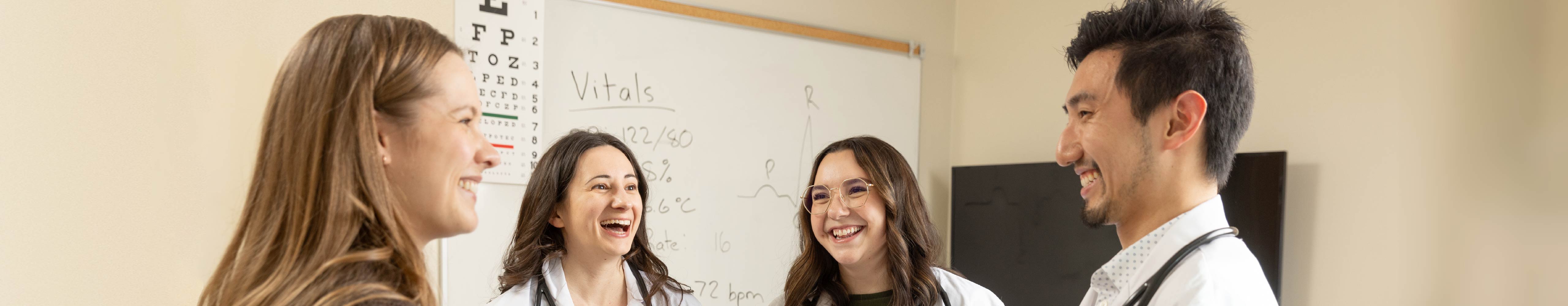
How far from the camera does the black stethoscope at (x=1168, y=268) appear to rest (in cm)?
121

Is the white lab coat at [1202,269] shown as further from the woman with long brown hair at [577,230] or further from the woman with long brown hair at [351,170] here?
the woman with long brown hair at [577,230]

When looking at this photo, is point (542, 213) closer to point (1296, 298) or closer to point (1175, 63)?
point (1175, 63)

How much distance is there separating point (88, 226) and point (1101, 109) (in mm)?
2712

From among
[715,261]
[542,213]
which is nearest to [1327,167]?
[715,261]

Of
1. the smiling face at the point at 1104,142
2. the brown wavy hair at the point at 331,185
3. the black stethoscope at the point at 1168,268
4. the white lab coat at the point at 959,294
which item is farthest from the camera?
the white lab coat at the point at 959,294

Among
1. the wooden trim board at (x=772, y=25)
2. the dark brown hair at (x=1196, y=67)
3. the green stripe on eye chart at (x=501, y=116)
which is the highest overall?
the wooden trim board at (x=772, y=25)

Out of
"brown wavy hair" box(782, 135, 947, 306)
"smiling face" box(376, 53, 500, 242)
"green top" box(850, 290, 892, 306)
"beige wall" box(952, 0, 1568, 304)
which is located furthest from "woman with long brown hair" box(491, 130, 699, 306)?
"beige wall" box(952, 0, 1568, 304)

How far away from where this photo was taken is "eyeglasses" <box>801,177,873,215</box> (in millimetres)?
2141

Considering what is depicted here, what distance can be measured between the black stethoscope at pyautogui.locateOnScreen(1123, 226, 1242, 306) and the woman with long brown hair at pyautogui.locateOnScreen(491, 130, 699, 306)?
125 cm

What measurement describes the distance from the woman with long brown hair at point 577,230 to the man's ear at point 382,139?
1046mm

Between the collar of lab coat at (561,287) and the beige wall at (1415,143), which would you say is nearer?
the collar of lab coat at (561,287)

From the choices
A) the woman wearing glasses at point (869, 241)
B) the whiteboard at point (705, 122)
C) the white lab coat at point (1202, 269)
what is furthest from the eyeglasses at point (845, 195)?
the whiteboard at point (705, 122)

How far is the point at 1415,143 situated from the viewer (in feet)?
8.29

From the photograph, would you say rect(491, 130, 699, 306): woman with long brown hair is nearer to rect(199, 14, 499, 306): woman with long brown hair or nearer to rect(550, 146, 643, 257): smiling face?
rect(550, 146, 643, 257): smiling face
